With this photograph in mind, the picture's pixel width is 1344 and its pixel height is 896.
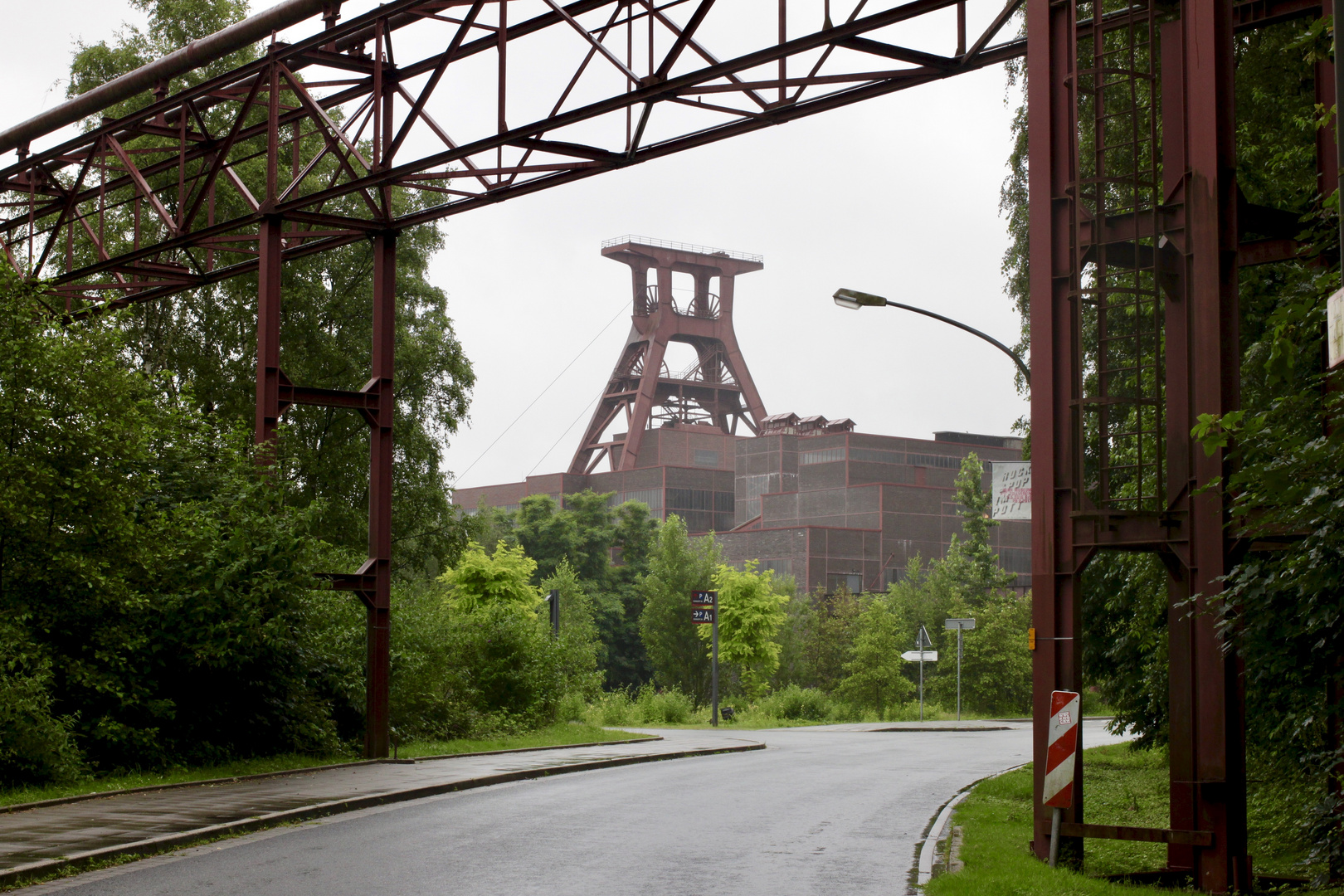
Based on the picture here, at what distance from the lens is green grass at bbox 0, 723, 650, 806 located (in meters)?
15.0

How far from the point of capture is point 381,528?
20.6 m

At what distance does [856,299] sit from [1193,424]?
32.4ft

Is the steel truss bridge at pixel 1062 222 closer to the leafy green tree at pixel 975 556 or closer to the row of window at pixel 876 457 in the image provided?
the leafy green tree at pixel 975 556

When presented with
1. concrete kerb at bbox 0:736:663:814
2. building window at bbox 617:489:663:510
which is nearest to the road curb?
concrete kerb at bbox 0:736:663:814

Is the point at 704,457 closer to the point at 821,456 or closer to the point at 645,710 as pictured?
the point at 821,456

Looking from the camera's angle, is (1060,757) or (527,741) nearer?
(1060,757)

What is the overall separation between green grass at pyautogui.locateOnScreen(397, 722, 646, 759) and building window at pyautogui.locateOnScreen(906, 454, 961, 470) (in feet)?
234

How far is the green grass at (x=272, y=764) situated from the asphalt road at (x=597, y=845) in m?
3.05

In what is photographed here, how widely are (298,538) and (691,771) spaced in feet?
22.8

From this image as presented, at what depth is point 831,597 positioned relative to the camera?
6806cm

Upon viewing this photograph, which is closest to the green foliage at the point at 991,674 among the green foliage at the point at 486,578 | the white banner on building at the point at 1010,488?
the green foliage at the point at 486,578

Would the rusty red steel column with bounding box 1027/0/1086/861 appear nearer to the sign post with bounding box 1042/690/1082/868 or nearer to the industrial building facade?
the sign post with bounding box 1042/690/1082/868

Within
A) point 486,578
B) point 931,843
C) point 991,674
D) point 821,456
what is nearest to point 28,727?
point 931,843

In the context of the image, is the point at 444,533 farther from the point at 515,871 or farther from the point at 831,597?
the point at 831,597
